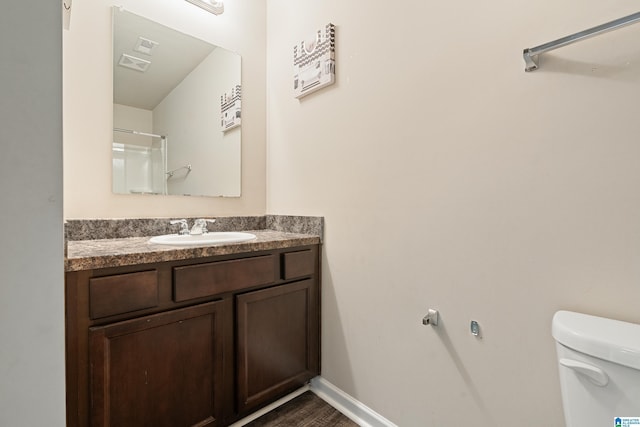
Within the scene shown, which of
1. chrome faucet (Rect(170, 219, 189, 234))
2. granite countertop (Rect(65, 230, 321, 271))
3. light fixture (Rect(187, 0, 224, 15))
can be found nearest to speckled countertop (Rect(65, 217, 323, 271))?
granite countertop (Rect(65, 230, 321, 271))

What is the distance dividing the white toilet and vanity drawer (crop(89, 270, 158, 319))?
4.13 feet

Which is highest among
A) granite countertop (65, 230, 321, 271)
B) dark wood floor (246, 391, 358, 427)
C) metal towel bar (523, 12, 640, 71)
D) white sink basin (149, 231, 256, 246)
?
metal towel bar (523, 12, 640, 71)

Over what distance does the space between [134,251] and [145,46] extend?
3.72 ft

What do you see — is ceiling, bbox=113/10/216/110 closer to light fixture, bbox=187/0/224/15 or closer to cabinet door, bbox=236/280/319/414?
light fixture, bbox=187/0/224/15

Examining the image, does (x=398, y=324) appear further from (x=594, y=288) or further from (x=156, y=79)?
(x=156, y=79)

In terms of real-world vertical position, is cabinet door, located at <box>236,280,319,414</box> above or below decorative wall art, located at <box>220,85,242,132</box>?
below

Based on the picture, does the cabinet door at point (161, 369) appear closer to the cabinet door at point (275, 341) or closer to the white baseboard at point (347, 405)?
the cabinet door at point (275, 341)

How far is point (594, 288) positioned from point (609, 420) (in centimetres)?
32

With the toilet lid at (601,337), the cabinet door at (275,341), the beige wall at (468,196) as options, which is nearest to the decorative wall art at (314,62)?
the beige wall at (468,196)

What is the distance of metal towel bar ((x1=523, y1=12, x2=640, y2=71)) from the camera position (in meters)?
0.74

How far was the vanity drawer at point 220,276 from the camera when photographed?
1.17 meters

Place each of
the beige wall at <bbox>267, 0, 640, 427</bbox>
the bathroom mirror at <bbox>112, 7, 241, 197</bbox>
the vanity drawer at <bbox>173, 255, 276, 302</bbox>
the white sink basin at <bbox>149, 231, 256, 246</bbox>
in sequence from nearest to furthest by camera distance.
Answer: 1. the beige wall at <bbox>267, 0, 640, 427</bbox>
2. the vanity drawer at <bbox>173, 255, 276, 302</bbox>
3. the white sink basin at <bbox>149, 231, 256, 246</bbox>
4. the bathroom mirror at <bbox>112, 7, 241, 197</bbox>

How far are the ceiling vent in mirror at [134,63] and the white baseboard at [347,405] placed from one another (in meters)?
1.90

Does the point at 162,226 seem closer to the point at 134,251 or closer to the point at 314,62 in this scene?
the point at 134,251
